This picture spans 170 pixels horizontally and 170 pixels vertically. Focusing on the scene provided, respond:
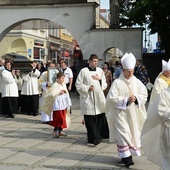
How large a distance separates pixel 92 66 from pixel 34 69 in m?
5.23

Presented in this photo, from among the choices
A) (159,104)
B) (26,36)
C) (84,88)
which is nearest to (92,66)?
(84,88)

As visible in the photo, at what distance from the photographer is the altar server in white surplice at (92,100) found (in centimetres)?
877

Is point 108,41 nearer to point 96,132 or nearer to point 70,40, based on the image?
point 96,132

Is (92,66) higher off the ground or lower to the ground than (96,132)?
higher

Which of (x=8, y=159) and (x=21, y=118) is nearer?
(x=8, y=159)

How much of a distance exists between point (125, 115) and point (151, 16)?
48.8 feet

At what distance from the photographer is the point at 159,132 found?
5.55 meters

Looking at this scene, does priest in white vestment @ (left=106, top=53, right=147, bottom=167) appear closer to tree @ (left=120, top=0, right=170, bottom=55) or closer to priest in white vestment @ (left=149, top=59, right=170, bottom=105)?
priest in white vestment @ (left=149, top=59, right=170, bottom=105)

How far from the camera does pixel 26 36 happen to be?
37.2 meters

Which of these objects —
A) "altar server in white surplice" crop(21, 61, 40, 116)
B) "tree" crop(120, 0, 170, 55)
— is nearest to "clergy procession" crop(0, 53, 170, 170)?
"altar server in white surplice" crop(21, 61, 40, 116)

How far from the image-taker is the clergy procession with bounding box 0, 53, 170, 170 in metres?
5.48

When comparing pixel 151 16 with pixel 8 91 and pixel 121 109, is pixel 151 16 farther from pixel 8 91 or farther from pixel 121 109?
pixel 121 109

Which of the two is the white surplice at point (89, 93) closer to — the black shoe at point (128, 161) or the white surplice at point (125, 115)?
the white surplice at point (125, 115)

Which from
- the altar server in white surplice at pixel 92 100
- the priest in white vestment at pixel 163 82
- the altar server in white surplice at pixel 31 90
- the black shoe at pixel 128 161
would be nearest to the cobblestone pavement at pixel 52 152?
the black shoe at pixel 128 161
